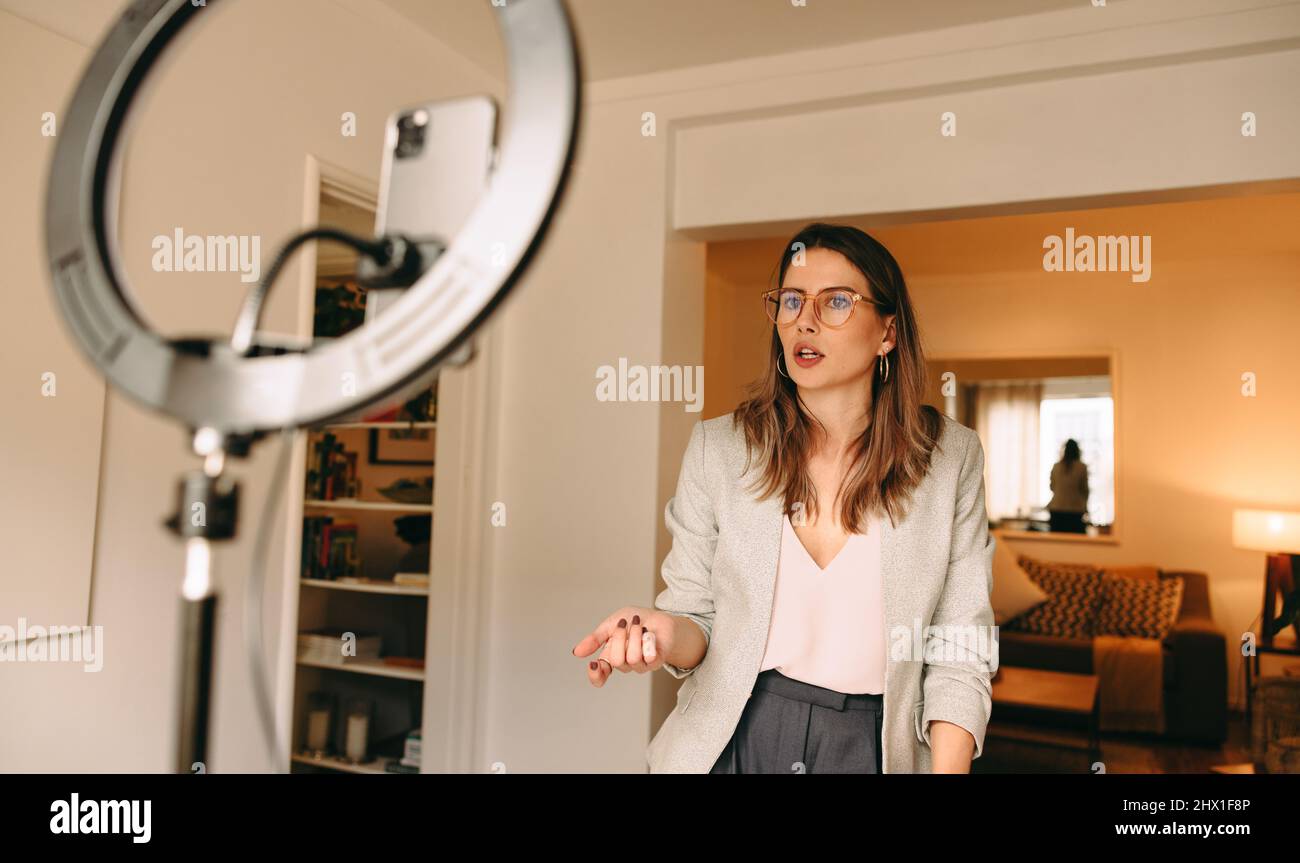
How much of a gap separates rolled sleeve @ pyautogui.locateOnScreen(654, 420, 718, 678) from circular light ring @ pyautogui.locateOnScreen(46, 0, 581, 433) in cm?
97

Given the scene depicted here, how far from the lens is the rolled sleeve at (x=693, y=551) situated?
4.23 feet

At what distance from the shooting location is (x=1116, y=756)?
14.5ft

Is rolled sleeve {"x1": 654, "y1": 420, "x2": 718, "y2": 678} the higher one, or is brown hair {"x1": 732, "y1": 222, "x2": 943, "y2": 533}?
brown hair {"x1": 732, "y1": 222, "x2": 943, "y2": 533}

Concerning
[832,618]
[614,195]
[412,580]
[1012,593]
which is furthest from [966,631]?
[1012,593]

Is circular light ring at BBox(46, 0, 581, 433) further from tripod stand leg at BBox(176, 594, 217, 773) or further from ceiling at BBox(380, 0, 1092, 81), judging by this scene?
ceiling at BBox(380, 0, 1092, 81)

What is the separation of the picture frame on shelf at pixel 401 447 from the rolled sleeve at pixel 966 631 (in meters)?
3.09

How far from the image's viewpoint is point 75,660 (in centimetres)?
178

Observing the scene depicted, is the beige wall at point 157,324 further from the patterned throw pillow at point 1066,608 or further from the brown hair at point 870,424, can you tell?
the patterned throw pillow at point 1066,608

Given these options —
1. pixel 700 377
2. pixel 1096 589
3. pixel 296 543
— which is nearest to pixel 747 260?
pixel 700 377

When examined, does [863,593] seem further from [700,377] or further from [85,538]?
[700,377]

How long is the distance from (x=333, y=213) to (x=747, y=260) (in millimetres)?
2847

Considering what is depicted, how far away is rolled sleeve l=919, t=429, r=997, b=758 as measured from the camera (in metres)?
1.10

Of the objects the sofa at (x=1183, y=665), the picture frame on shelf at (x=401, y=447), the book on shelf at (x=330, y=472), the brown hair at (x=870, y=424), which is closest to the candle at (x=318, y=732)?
the book on shelf at (x=330, y=472)

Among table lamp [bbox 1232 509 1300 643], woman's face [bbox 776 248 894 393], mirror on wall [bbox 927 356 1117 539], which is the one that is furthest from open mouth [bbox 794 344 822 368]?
mirror on wall [bbox 927 356 1117 539]
